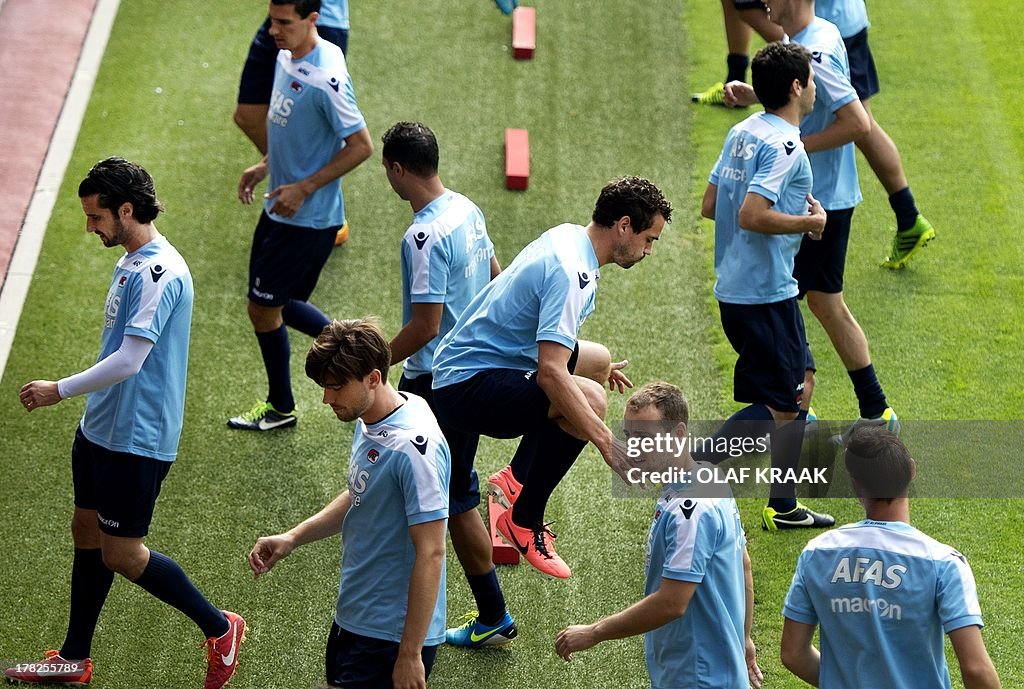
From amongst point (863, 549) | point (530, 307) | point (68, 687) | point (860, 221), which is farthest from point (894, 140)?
point (68, 687)

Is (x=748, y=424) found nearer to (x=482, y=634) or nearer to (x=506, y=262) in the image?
(x=482, y=634)

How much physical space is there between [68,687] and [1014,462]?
447cm

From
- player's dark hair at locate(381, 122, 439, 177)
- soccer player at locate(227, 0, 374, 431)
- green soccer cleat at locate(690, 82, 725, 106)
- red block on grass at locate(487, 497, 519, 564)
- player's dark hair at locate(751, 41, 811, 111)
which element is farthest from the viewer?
green soccer cleat at locate(690, 82, 725, 106)

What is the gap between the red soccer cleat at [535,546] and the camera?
→ 5141mm

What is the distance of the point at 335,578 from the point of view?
5.64 metres

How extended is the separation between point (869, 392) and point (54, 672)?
3932mm

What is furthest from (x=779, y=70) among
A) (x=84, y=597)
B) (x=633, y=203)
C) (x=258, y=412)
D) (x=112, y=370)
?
(x=84, y=597)

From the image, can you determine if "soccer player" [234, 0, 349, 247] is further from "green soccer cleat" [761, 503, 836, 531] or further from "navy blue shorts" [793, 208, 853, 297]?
"green soccer cleat" [761, 503, 836, 531]

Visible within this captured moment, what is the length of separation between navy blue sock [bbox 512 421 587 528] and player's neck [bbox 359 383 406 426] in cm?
82

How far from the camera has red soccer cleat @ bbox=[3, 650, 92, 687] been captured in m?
5.02

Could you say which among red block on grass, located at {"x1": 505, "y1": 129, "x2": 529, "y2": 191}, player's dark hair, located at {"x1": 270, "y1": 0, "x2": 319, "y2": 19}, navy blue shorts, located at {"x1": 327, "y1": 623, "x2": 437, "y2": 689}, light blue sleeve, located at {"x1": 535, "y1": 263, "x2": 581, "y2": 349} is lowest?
red block on grass, located at {"x1": 505, "y1": 129, "x2": 529, "y2": 191}

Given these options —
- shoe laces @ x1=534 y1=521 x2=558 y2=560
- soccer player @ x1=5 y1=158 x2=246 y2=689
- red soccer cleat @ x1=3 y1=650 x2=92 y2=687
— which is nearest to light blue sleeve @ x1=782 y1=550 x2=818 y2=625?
shoe laces @ x1=534 y1=521 x2=558 y2=560

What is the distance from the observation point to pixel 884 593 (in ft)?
11.9

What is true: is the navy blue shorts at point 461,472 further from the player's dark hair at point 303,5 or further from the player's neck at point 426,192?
the player's dark hair at point 303,5
